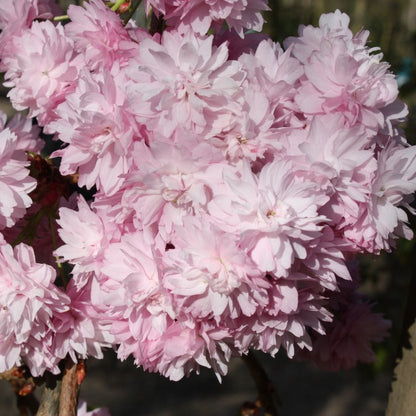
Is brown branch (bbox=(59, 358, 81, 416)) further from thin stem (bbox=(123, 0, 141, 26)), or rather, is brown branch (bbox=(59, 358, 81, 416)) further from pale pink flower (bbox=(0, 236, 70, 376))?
thin stem (bbox=(123, 0, 141, 26))

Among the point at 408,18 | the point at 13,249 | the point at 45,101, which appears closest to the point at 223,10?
the point at 45,101

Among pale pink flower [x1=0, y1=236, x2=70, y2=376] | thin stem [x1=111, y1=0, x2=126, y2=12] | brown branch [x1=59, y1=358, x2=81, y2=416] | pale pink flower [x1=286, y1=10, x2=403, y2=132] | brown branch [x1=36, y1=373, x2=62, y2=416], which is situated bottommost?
brown branch [x1=36, y1=373, x2=62, y2=416]

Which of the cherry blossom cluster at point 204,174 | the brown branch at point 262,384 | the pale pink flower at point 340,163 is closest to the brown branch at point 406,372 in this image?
the brown branch at point 262,384

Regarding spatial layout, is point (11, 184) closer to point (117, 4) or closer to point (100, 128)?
point (100, 128)

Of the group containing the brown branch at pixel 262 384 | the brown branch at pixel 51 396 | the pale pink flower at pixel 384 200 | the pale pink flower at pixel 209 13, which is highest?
the pale pink flower at pixel 209 13

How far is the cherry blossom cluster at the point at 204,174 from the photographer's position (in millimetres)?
652

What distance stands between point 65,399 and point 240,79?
1.62 feet

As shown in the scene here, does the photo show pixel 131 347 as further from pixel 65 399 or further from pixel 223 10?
pixel 223 10

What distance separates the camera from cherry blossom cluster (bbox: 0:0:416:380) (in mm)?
652

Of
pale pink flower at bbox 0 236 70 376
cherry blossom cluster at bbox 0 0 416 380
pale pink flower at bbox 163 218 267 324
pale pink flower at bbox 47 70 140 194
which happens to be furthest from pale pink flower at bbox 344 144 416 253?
pale pink flower at bbox 0 236 70 376

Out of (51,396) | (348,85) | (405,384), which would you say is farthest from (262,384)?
(348,85)

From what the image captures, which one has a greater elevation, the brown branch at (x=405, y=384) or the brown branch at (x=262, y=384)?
the brown branch at (x=405, y=384)

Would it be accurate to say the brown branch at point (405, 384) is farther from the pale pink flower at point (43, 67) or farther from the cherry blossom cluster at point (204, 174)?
the pale pink flower at point (43, 67)

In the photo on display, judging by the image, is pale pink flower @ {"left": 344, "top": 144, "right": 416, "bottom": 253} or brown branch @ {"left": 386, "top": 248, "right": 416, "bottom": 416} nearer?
pale pink flower @ {"left": 344, "top": 144, "right": 416, "bottom": 253}
